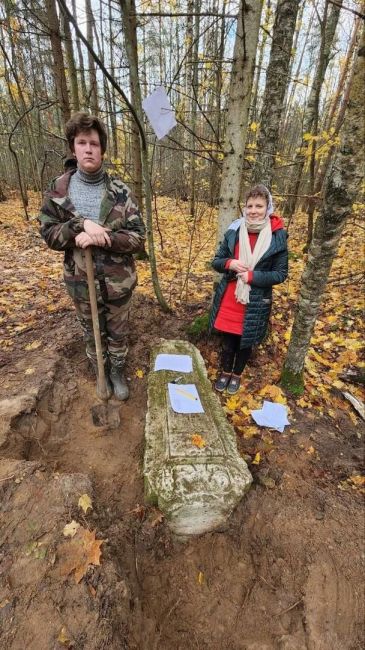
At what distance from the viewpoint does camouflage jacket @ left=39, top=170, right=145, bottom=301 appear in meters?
2.34

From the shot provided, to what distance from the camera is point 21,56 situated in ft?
29.0

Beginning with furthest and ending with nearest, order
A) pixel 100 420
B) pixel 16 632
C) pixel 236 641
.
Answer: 1. pixel 100 420
2. pixel 236 641
3. pixel 16 632

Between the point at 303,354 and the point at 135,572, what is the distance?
237cm

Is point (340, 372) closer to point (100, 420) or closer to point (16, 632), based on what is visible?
point (100, 420)

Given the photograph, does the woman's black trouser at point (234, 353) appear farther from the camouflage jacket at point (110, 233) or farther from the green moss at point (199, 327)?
the camouflage jacket at point (110, 233)

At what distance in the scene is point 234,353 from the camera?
3.39m

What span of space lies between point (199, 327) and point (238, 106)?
2.37 metres

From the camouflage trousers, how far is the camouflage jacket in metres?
0.08

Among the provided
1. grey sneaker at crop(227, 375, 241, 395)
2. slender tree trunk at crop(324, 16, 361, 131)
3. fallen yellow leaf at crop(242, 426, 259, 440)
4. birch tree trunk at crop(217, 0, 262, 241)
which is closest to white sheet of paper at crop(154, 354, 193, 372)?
grey sneaker at crop(227, 375, 241, 395)

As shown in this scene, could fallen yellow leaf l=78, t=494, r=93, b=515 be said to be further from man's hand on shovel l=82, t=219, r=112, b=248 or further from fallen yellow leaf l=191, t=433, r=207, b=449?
man's hand on shovel l=82, t=219, r=112, b=248

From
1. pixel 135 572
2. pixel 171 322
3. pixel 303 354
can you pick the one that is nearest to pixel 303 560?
pixel 135 572

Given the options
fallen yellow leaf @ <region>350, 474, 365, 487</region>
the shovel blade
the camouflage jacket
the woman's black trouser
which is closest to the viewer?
the camouflage jacket

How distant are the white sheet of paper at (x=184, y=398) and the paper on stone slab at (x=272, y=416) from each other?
70 cm

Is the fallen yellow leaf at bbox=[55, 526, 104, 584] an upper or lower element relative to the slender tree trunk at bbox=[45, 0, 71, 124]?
lower
